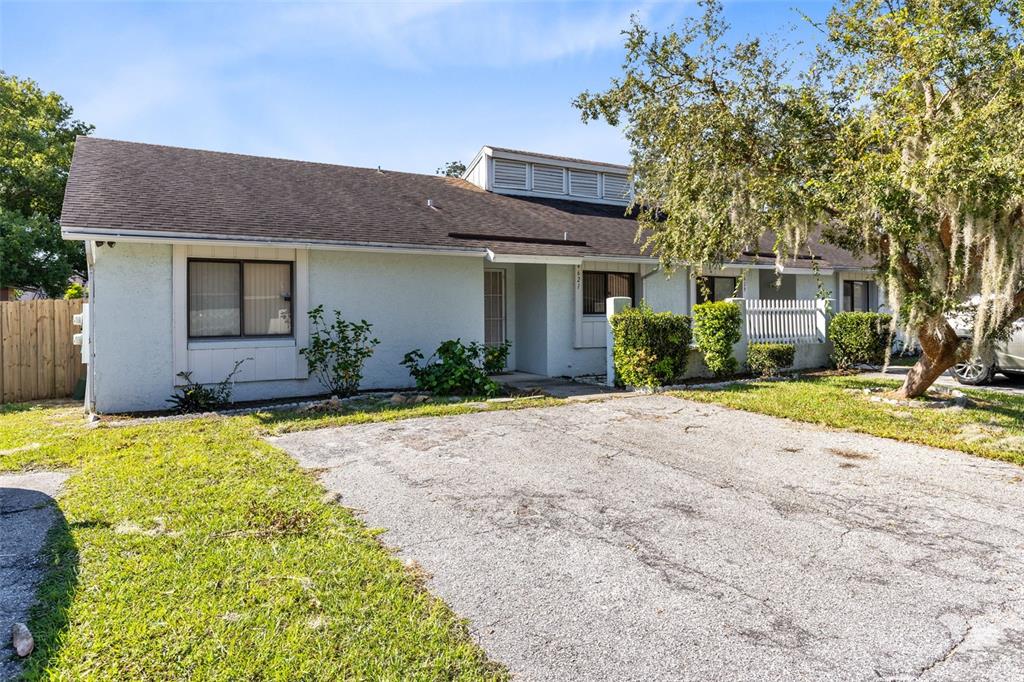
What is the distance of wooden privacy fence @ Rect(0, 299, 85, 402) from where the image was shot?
10539 millimetres

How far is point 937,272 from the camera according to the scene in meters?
7.09

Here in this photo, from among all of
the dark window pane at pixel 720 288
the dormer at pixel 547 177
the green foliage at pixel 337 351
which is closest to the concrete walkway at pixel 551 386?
the green foliage at pixel 337 351

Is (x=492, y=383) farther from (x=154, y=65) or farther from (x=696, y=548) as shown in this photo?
(x=154, y=65)

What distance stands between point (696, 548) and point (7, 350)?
12333mm

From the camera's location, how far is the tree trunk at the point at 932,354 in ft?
26.0

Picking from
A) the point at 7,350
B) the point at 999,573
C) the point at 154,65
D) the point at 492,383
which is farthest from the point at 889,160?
the point at 7,350

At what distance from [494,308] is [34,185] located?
1630 cm

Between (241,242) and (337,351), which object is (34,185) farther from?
(337,351)

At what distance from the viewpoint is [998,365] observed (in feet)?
34.9

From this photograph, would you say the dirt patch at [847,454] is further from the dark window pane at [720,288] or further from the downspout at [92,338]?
the downspout at [92,338]

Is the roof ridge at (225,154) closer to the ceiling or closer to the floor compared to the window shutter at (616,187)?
closer to the floor

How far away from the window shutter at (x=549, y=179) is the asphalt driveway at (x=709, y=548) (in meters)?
10.3

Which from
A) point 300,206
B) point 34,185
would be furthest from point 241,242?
point 34,185

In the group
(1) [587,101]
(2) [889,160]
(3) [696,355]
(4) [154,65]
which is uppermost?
(4) [154,65]
